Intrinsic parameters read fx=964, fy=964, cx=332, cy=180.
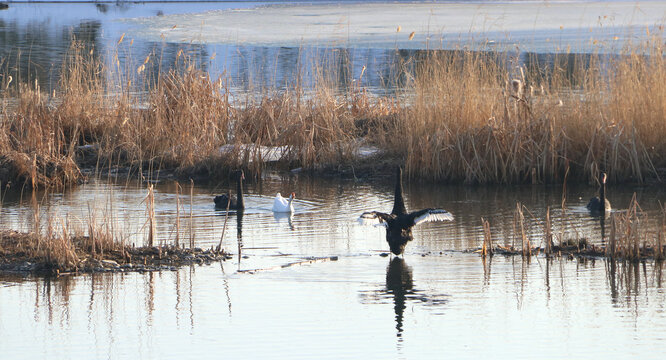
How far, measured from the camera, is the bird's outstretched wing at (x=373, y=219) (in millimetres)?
8070

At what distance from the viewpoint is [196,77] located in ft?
45.8

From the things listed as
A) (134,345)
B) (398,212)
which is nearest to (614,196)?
(398,212)

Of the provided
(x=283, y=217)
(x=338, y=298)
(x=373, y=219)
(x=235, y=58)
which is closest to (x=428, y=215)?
(x=373, y=219)

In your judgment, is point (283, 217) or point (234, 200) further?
point (234, 200)

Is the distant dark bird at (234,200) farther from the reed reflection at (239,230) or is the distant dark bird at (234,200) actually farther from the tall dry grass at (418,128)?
the tall dry grass at (418,128)

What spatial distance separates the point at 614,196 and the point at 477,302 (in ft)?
17.5

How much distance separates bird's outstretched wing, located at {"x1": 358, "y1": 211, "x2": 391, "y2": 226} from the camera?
807 cm

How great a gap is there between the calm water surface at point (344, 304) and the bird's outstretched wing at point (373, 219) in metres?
0.34

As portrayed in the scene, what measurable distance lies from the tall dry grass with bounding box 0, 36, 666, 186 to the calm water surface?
110 inches

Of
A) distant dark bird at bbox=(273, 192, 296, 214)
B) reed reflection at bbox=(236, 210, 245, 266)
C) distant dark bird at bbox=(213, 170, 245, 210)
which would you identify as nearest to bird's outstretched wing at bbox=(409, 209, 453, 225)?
reed reflection at bbox=(236, 210, 245, 266)

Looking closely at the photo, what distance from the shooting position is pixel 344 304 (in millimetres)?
6777

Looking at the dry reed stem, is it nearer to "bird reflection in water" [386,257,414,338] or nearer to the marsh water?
the marsh water

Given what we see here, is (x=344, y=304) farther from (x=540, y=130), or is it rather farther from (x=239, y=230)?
(x=540, y=130)

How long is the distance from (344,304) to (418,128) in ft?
20.4
